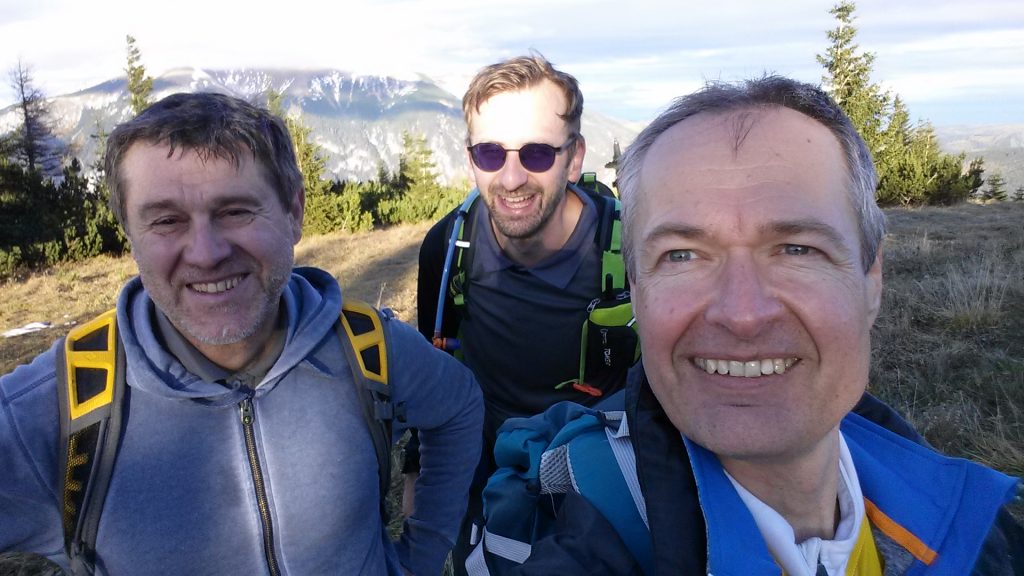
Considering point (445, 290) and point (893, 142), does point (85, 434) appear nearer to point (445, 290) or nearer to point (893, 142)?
point (445, 290)

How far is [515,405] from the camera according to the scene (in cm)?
270

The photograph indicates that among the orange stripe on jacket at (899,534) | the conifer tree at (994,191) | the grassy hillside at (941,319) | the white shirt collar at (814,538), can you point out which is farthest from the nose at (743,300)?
the conifer tree at (994,191)

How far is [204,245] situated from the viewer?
1698 mm

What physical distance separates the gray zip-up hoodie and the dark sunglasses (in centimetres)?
102

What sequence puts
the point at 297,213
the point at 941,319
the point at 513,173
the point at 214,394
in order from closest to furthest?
the point at 214,394, the point at 297,213, the point at 513,173, the point at 941,319

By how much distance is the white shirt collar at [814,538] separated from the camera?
4.03 feet

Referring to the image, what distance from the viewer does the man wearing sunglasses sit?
8.60ft

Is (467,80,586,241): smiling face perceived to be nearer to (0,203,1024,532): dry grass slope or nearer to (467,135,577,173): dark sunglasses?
(467,135,577,173): dark sunglasses

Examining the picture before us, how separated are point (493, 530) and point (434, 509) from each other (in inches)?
38.0

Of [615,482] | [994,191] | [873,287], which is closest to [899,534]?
[873,287]

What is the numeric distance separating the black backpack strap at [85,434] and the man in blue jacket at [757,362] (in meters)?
1.12

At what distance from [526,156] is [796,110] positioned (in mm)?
1595

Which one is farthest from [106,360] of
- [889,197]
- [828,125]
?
[889,197]

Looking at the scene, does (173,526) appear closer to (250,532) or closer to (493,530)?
(250,532)
